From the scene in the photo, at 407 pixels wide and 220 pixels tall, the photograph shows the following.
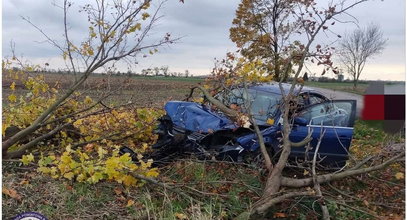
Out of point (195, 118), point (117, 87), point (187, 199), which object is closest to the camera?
point (187, 199)

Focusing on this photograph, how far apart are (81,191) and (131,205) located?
59cm

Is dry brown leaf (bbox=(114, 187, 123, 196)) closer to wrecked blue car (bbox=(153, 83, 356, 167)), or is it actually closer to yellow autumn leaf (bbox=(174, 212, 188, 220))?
yellow autumn leaf (bbox=(174, 212, 188, 220))

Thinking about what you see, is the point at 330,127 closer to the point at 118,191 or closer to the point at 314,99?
the point at 314,99

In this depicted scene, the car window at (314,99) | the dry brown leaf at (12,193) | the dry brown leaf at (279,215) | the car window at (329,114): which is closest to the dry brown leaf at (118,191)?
the dry brown leaf at (12,193)

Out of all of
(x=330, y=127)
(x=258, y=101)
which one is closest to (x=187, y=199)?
(x=258, y=101)

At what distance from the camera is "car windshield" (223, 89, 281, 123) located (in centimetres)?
611

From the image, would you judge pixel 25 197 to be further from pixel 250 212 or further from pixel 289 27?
pixel 289 27

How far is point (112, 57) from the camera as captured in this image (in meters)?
5.98

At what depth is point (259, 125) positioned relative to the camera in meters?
5.93

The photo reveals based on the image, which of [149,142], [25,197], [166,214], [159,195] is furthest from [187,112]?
[25,197]

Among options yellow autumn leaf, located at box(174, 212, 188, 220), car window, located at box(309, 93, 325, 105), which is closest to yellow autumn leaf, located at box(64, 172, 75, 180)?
yellow autumn leaf, located at box(174, 212, 188, 220)

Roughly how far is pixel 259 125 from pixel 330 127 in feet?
3.90

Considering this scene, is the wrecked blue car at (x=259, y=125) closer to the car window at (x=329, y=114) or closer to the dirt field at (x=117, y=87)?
the car window at (x=329, y=114)

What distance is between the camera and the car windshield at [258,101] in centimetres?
611
